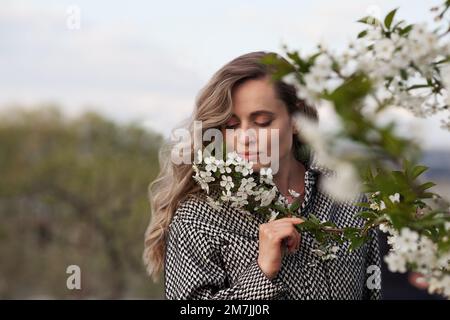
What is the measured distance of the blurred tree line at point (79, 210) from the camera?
36.4 ft

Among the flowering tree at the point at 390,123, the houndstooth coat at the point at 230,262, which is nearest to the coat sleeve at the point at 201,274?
the houndstooth coat at the point at 230,262

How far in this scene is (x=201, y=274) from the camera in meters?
2.29

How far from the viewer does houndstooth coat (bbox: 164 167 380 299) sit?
7.57 ft

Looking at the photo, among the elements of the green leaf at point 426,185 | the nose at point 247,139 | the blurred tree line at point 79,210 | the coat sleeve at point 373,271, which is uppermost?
the nose at point 247,139

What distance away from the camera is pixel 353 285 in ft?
8.05

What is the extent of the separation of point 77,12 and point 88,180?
8.22 m

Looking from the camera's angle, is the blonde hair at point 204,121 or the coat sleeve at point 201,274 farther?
the blonde hair at point 204,121

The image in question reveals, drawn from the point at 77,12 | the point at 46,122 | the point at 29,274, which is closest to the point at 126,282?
the point at 29,274

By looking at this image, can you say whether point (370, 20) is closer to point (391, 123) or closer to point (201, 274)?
point (391, 123)

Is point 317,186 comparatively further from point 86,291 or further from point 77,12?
point 86,291

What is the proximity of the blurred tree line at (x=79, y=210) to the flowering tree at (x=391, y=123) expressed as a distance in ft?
30.2

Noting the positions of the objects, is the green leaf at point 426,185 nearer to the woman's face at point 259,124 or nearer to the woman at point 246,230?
the woman at point 246,230

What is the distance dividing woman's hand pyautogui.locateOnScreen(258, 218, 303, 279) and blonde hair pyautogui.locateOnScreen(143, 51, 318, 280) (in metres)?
0.43

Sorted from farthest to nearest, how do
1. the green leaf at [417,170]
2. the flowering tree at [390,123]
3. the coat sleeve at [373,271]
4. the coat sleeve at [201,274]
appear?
the coat sleeve at [373,271] → the coat sleeve at [201,274] → the green leaf at [417,170] → the flowering tree at [390,123]
